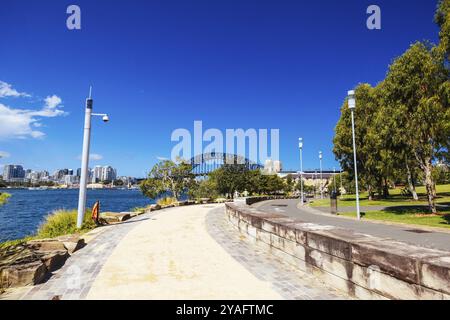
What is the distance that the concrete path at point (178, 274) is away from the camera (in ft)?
14.3

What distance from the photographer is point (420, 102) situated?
1756 centimetres

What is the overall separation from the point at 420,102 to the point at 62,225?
818 inches

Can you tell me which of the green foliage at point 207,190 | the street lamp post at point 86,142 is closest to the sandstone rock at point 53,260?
the street lamp post at point 86,142

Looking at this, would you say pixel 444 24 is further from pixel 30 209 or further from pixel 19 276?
pixel 30 209

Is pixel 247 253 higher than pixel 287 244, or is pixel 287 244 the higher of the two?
pixel 287 244

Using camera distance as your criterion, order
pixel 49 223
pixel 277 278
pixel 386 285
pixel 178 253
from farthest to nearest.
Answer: pixel 49 223, pixel 178 253, pixel 277 278, pixel 386 285

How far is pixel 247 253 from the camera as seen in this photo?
7258 millimetres

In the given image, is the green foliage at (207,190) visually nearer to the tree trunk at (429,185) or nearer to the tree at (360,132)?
the tree at (360,132)

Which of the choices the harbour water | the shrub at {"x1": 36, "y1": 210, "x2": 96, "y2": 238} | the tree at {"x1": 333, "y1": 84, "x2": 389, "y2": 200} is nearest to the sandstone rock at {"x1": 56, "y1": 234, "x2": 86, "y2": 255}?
the shrub at {"x1": 36, "y1": 210, "x2": 96, "y2": 238}

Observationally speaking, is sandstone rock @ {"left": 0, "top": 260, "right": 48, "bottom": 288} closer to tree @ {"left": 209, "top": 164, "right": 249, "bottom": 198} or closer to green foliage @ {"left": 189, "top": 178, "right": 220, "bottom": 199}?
green foliage @ {"left": 189, "top": 178, "right": 220, "bottom": 199}

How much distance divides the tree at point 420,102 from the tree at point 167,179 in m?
27.7
